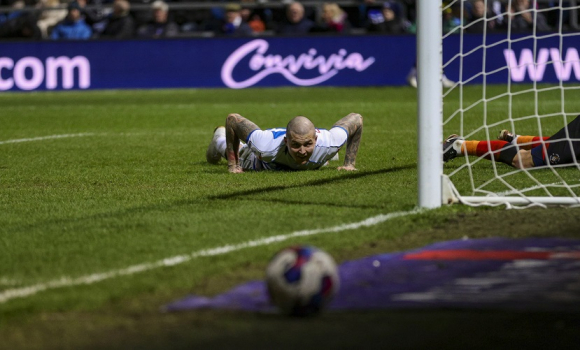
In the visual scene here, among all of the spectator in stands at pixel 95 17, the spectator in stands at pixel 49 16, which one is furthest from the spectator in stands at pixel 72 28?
the spectator in stands at pixel 95 17

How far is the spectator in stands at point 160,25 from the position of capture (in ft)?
75.8

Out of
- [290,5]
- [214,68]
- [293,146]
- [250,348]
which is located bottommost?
[250,348]

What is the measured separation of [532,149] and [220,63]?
48.8 ft

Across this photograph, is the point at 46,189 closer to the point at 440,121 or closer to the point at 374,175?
the point at 374,175

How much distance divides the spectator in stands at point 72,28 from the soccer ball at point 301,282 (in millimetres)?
19595

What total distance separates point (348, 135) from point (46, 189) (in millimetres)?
2578

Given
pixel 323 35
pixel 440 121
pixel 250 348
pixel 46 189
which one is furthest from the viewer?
pixel 323 35

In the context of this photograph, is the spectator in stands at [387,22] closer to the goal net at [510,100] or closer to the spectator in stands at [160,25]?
the goal net at [510,100]

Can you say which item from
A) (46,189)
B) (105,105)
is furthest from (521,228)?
(105,105)

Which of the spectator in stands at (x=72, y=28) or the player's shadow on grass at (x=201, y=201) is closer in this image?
the player's shadow on grass at (x=201, y=201)

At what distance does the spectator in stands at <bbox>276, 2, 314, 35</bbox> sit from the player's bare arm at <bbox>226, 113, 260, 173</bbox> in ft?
44.2

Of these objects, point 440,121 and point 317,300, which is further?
point 440,121

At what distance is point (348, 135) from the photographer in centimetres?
842

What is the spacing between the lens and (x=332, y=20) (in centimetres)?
2194
